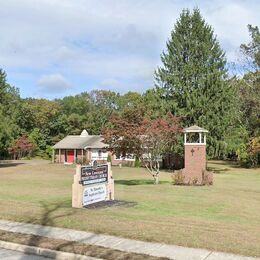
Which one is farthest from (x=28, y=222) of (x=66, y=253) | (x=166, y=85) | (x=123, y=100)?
(x=123, y=100)

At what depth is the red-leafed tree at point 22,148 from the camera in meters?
69.4

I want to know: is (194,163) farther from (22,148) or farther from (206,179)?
(22,148)

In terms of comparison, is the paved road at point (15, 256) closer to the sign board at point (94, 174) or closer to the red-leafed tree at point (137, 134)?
the sign board at point (94, 174)

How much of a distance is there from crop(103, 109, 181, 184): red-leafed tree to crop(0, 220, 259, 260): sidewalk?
38.1ft

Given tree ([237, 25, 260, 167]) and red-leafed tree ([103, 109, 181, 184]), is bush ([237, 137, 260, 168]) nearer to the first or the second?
tree ([237, 25, 260, 167])

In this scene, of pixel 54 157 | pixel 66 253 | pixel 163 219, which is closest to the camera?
pixel 66 253

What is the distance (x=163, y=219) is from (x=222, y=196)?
6.50m

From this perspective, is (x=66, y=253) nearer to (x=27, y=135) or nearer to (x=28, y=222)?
(x=28, y=222)

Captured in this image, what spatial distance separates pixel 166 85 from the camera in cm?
4112

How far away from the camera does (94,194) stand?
558 inches

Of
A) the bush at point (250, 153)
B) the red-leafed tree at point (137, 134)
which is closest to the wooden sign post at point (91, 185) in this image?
the red-leafed tree at point (137, 134)

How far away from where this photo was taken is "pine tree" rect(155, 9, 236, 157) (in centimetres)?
3900

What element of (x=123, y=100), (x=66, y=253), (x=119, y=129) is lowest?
(x=66, y=253)

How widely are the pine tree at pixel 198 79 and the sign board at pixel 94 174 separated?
82.4 feet
